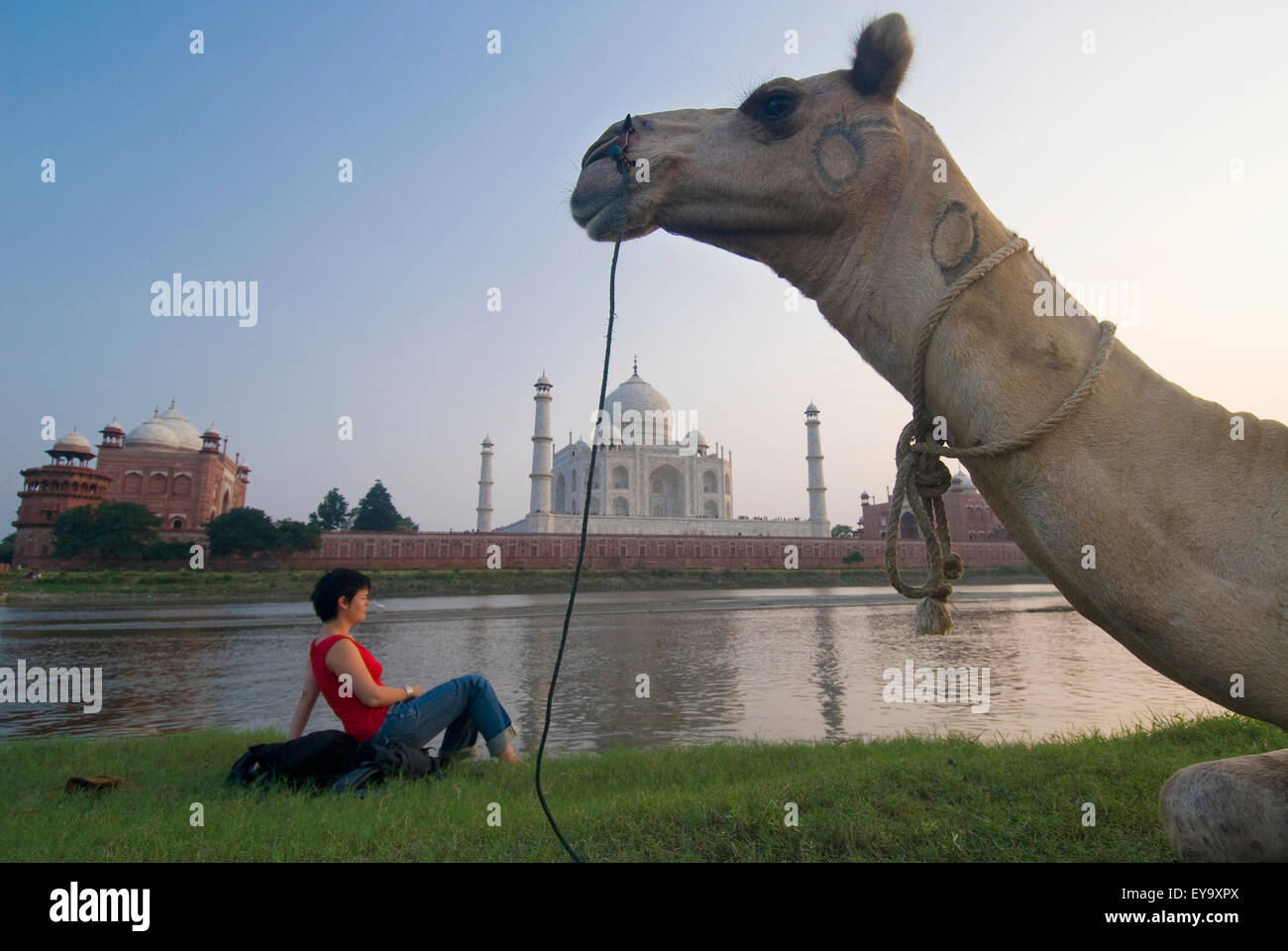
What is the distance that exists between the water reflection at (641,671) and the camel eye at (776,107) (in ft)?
14.8

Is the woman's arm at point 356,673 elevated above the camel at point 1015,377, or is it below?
below

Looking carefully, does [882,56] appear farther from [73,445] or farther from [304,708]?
[73,445]

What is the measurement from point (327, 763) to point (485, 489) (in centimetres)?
4674

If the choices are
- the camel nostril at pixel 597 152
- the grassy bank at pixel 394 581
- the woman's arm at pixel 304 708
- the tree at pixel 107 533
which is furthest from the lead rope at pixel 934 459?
the tree at pixel 107 533

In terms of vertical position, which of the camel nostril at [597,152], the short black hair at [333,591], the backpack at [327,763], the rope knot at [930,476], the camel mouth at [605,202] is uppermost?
the camel nostril at [597,152]

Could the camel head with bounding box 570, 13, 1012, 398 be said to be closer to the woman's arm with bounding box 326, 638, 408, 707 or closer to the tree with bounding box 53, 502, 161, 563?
the woman's arm with bounding box 326, 638, 408, 707

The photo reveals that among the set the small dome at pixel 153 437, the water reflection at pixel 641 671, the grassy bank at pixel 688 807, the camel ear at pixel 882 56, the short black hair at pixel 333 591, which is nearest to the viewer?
the camel ear at pixel 882 56

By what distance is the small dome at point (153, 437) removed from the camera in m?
42.4

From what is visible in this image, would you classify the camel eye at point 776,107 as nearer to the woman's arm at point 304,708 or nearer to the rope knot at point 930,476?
the rope knot at point 930,476

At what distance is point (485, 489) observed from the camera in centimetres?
4962

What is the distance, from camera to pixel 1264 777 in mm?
1211

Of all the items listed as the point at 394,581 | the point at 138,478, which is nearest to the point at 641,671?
the point at 394,581

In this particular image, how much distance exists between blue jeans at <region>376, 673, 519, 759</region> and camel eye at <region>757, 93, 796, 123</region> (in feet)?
10.5

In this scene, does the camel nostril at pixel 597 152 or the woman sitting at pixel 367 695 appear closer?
the camel nostril at pixel 597 152
